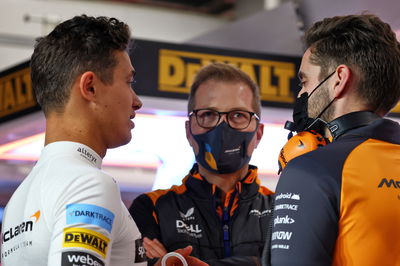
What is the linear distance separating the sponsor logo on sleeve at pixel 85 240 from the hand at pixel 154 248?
0.81 m

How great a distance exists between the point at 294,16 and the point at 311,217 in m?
3.71

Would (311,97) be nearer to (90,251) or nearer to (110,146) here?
(110,146)

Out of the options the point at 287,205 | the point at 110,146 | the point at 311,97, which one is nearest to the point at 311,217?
the point at 287,205

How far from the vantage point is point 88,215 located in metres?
1.70

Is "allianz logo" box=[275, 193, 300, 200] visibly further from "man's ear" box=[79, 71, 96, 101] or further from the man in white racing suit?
"man's ear" box=[79, 71, 96, 101]

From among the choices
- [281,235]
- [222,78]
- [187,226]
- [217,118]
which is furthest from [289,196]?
[222,78]

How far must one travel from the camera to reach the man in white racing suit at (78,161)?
1694mm

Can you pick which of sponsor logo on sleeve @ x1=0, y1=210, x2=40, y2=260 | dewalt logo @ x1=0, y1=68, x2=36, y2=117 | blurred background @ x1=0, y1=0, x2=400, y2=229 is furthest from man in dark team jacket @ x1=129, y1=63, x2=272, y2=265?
dewalt logo @ x1=0, y1=68, x2=36, y2=117

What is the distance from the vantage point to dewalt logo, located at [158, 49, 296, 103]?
4.37m

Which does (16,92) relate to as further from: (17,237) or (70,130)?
(17,237)

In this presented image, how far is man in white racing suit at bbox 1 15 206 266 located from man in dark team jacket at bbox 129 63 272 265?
15.5 inches

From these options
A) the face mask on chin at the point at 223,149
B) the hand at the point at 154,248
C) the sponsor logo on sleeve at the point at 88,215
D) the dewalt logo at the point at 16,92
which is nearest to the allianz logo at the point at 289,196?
the sponsor logo on sleeve at the point at 88,215

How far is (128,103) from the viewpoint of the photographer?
2.10 meters

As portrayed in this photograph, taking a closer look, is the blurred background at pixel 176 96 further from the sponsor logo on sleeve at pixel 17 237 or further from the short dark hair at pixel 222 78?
the sponsor logo on sleeve at pixel 17 237
